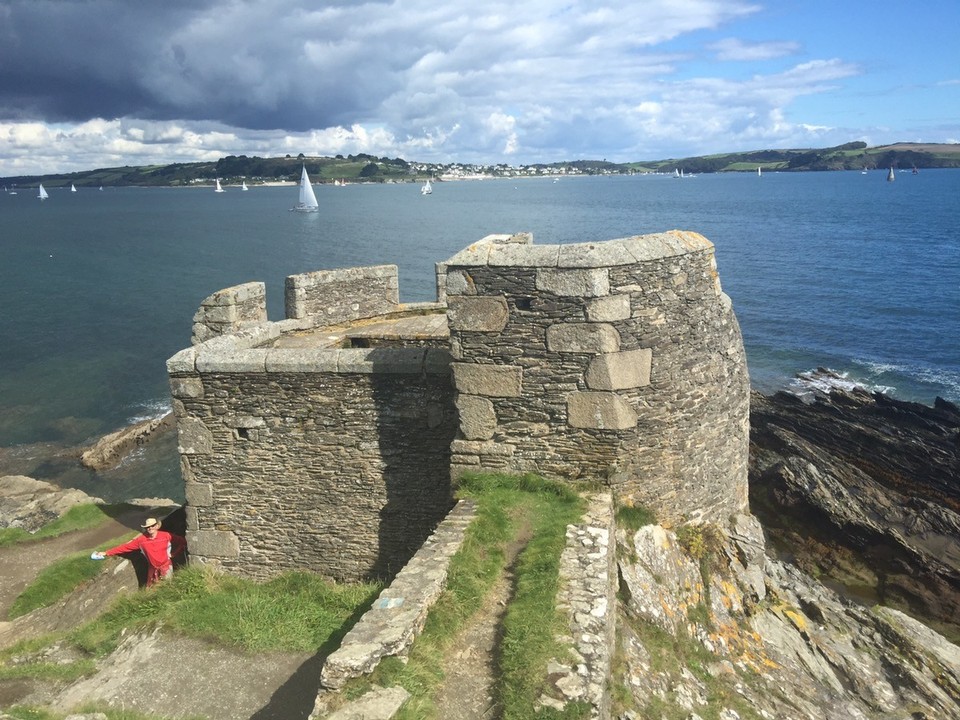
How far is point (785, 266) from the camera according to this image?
59000 mm

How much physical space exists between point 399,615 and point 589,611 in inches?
66.4

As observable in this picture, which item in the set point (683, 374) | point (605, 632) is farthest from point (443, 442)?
point (605, 632)

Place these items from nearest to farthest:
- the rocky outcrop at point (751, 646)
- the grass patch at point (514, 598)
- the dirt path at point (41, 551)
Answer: the grass patch at point (514, 598), the rocky outcrop at point (751, 646), the dirt path at point (41, 551)

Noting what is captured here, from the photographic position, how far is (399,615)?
6.45 metres

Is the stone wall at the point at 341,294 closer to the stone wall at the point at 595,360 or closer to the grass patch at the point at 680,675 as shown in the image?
the stone wall at the point at 595,360

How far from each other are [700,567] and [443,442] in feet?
12.1

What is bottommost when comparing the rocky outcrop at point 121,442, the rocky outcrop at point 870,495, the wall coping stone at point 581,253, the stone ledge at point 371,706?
Answer: the rocky outcrop at point 121,442

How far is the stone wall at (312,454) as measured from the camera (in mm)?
10211

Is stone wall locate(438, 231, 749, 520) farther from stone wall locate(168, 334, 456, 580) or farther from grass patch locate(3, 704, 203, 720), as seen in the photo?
grass patch locate(3, 704, 203, 720)

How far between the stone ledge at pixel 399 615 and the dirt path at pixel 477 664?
420 millimetres

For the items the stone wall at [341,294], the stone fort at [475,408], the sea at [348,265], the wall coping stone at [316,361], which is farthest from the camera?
the sea at [348,265]

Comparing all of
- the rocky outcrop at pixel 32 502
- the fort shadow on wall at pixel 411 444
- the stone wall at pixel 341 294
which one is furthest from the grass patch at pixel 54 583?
the fort shadow on wall at pixel 411 444

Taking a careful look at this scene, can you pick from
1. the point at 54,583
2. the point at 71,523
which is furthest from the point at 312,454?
the point at 71,523

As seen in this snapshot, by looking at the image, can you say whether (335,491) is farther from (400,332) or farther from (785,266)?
(785,266)
